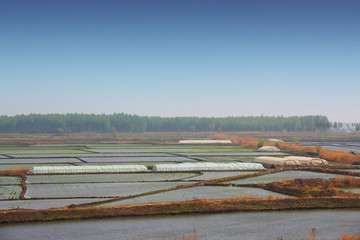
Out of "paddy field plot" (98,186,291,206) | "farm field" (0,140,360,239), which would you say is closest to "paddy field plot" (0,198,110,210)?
"farm field" (0,140,360,239)

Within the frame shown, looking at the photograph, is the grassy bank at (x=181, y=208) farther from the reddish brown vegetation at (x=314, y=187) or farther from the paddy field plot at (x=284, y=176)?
the paddy field plot at (x=284, y=176)

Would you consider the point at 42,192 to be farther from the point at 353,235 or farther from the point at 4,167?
the point at 353,235

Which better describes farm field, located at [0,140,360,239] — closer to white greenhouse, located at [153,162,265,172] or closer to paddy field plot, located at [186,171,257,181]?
paddy field plot, located at [186,171,257,181]

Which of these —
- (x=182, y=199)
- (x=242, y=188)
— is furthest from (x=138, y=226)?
(x=242, y=188)

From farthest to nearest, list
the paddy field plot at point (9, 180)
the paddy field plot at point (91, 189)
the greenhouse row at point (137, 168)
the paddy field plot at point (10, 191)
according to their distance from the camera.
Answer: the greenhouse row at point (137, 168) → the paddy field plot at point (9, 180) → the paddy field plot at point (91, 189) → the paddy field plot at point (10, 191)

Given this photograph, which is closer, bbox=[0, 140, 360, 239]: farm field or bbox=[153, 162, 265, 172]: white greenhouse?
bbox=[0, 140, 360, 239]: farm field

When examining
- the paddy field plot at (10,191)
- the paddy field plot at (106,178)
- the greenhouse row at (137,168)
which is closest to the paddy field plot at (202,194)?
the paddy field plot at (106,178)
